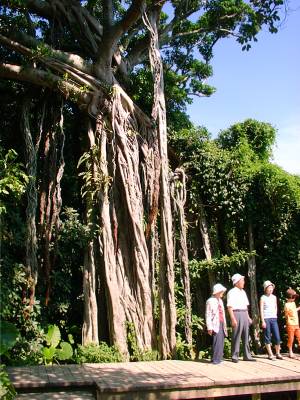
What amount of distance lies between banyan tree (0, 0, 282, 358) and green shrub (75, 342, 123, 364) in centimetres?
14

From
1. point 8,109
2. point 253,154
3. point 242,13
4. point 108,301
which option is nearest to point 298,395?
point 108,301

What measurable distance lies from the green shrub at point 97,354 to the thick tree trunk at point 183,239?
176 centimetres

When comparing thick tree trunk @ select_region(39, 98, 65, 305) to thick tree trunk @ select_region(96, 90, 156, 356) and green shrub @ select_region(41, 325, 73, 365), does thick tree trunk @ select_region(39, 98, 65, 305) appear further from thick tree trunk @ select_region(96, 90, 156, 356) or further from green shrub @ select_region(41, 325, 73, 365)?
thick tree trunk @ select_region(96, 90, 156, 356)

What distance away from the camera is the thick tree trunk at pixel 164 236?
757 centimetres

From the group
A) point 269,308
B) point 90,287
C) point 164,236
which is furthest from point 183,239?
point 269,308

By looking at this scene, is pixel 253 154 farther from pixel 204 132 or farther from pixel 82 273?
pixel 82 273

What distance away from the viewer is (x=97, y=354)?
730 cm

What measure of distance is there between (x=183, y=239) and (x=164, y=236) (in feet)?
4.92

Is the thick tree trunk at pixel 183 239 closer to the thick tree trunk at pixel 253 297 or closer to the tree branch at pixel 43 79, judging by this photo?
the thick tree trunk at pixel 253 297

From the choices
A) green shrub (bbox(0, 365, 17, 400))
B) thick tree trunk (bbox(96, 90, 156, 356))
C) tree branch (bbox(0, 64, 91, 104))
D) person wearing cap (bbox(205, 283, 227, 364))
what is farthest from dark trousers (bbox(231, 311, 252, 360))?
tree branch (bbox(0, 64, 91, 104))

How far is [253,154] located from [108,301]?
16.2 ft

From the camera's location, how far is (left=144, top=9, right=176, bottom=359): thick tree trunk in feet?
24.8

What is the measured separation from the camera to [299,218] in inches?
373

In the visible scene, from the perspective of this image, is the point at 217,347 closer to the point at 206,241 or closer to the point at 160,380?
the point at 160,380
